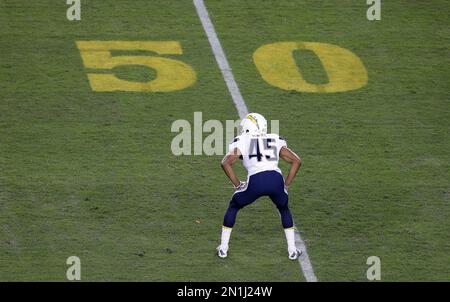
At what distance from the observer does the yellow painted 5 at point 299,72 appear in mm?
16797

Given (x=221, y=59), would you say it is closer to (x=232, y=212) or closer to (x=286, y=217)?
(x=232, y=212)

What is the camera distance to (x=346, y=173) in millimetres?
14562

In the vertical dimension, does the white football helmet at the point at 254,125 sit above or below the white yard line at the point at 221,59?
above

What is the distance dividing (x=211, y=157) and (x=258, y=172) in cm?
265

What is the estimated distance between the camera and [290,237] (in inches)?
495

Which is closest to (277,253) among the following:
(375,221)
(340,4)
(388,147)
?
(375,221)

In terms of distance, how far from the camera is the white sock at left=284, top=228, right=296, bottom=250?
12.6 m

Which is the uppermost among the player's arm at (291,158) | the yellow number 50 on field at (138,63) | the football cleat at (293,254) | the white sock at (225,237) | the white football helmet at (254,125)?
the white football helmet at (254,125)

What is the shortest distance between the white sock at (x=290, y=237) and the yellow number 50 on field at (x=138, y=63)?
4.58m

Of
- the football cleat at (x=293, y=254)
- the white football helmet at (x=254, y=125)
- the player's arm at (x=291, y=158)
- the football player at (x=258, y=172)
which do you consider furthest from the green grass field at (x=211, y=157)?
the white football helmet at (x=254, y=125)

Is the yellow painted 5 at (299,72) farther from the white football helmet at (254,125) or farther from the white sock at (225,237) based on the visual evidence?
the white sock at (225,237)

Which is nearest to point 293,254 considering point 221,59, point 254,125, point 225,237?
point 225,237

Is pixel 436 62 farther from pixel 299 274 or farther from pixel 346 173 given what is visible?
pixel 299 274

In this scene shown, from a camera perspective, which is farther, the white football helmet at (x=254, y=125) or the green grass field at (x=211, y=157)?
the green grass field at (x=211, y=157)
